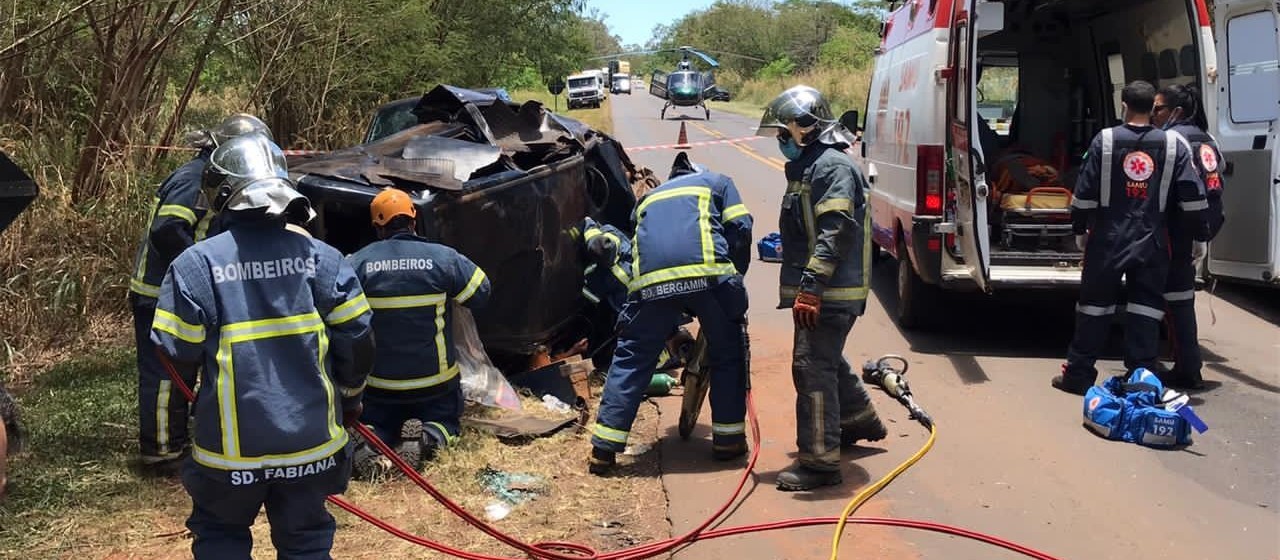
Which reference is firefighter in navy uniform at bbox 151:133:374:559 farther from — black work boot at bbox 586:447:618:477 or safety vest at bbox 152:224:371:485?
black work boot at bbox 586:447:618:477

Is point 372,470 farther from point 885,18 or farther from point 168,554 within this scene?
point 885,18

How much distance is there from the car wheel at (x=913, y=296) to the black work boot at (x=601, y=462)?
10.8 ft

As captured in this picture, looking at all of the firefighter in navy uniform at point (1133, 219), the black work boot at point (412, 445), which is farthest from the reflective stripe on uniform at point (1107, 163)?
the black work boot at point (412, 445)

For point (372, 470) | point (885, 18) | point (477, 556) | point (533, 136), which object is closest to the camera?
point (477, 556)

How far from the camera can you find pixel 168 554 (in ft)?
14.3

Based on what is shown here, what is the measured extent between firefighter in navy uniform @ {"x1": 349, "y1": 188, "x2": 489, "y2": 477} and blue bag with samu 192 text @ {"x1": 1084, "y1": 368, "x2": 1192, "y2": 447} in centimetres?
317

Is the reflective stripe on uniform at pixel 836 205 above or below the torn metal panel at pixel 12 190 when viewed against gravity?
below

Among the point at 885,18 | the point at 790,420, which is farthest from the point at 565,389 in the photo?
the point at 885,18

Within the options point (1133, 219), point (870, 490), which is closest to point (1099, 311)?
point (1133, 219)

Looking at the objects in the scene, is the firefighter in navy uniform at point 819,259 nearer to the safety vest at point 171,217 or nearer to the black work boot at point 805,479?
the black work boot at point 805,479

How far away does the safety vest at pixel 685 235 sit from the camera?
530 cm

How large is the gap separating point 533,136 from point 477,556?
370 cm

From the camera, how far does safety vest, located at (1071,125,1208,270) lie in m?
6.32

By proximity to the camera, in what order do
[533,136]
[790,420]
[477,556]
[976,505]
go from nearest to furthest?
[477,556] → [976,505] → [790,420] → [533,136]
